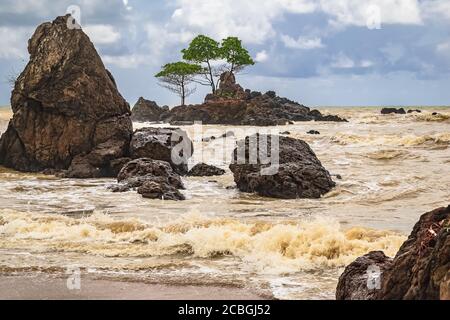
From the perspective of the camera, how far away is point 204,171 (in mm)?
19688

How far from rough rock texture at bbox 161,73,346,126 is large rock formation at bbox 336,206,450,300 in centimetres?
3915

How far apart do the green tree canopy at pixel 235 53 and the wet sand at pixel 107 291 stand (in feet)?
181

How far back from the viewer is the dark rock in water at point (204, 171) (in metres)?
19.5

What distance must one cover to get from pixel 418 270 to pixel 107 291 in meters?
3.93

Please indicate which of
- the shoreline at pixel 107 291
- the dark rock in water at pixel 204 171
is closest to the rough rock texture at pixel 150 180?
the dark rock in water at pixel 204 171

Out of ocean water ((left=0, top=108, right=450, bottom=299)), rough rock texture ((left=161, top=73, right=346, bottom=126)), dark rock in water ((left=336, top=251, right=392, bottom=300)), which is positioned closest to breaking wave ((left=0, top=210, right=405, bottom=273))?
ocean water ((left=0, top=108, right=450, bottom=299))

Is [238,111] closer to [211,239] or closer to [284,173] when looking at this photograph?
[284,173]

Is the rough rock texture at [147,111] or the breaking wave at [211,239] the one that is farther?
the rough rock texture at [147,111]

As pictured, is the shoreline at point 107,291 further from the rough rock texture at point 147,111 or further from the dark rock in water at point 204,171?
the rough rock texture at point 147,111

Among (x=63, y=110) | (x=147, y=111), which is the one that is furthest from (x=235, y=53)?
(x=63, y=110)

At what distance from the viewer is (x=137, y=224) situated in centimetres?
1109

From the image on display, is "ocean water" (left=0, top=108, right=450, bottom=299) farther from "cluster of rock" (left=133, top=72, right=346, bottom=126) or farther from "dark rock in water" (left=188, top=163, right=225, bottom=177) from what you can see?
"cluster of rock" (left=133, top=72, right=346, bottom=126)
